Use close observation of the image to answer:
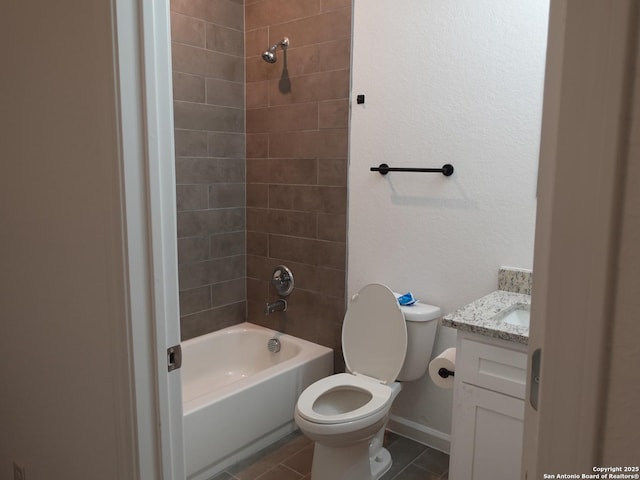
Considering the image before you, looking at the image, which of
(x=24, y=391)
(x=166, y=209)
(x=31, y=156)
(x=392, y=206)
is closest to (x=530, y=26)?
(x=392, y=206)

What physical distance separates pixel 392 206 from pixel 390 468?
1.28 meters

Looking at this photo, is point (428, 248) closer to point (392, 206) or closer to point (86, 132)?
point (392, 206)

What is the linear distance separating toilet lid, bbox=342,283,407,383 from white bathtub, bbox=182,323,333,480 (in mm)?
379

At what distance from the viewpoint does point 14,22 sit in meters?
1.34

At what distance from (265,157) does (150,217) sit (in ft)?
6.83

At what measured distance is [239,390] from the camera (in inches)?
97.0

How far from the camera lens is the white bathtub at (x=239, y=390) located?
7.61ft

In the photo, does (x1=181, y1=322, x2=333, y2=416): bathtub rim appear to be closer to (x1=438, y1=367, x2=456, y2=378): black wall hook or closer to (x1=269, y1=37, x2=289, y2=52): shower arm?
(x1=438, y1=367, x2=456, y2=378): black wall hook

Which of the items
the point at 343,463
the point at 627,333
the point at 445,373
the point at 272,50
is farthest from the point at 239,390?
the point at 627,333

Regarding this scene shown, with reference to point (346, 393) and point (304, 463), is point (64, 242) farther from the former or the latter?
point (304, 463)

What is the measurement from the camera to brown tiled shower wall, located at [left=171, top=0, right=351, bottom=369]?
275 centimetres

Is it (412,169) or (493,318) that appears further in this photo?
(412,169)

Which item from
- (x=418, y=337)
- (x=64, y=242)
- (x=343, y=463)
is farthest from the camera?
(x=418, y=337)

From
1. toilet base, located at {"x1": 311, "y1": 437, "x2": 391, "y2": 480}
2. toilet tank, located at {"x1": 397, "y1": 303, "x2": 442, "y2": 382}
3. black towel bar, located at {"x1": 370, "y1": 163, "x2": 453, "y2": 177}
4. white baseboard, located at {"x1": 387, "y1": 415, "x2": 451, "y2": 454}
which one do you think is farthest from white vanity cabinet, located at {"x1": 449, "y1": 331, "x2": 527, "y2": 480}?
black towel bar, located at {"x1": 370, "y1": 163, "x2": 453, "y2": 177}
